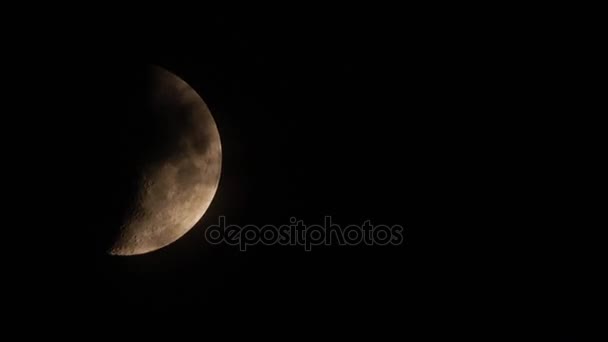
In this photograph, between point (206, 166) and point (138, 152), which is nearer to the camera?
Answer: point (138, 152)

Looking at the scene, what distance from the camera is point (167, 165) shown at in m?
4.63

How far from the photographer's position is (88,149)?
165 inches

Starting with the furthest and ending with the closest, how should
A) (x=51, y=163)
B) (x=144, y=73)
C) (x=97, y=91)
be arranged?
(x=144, y=73) → (x=97, y=91) → (x=51, y=163)

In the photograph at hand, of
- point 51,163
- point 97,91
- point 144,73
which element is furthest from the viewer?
point 144,73

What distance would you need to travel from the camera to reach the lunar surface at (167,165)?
452cm

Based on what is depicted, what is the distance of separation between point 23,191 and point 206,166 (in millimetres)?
1731

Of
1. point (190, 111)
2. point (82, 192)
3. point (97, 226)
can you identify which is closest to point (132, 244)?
point (97, 226)

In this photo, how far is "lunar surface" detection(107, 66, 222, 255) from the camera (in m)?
4.52

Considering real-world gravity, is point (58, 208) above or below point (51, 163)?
below

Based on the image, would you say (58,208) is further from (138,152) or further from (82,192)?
(138,152)

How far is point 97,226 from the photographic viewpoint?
Result: 440 centimetres

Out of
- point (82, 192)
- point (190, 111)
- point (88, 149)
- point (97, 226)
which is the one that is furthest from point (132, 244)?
point (190, 111)

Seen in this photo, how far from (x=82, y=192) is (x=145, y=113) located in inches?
38.3

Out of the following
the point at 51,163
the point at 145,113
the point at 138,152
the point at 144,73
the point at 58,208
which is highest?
the point at 144,73
